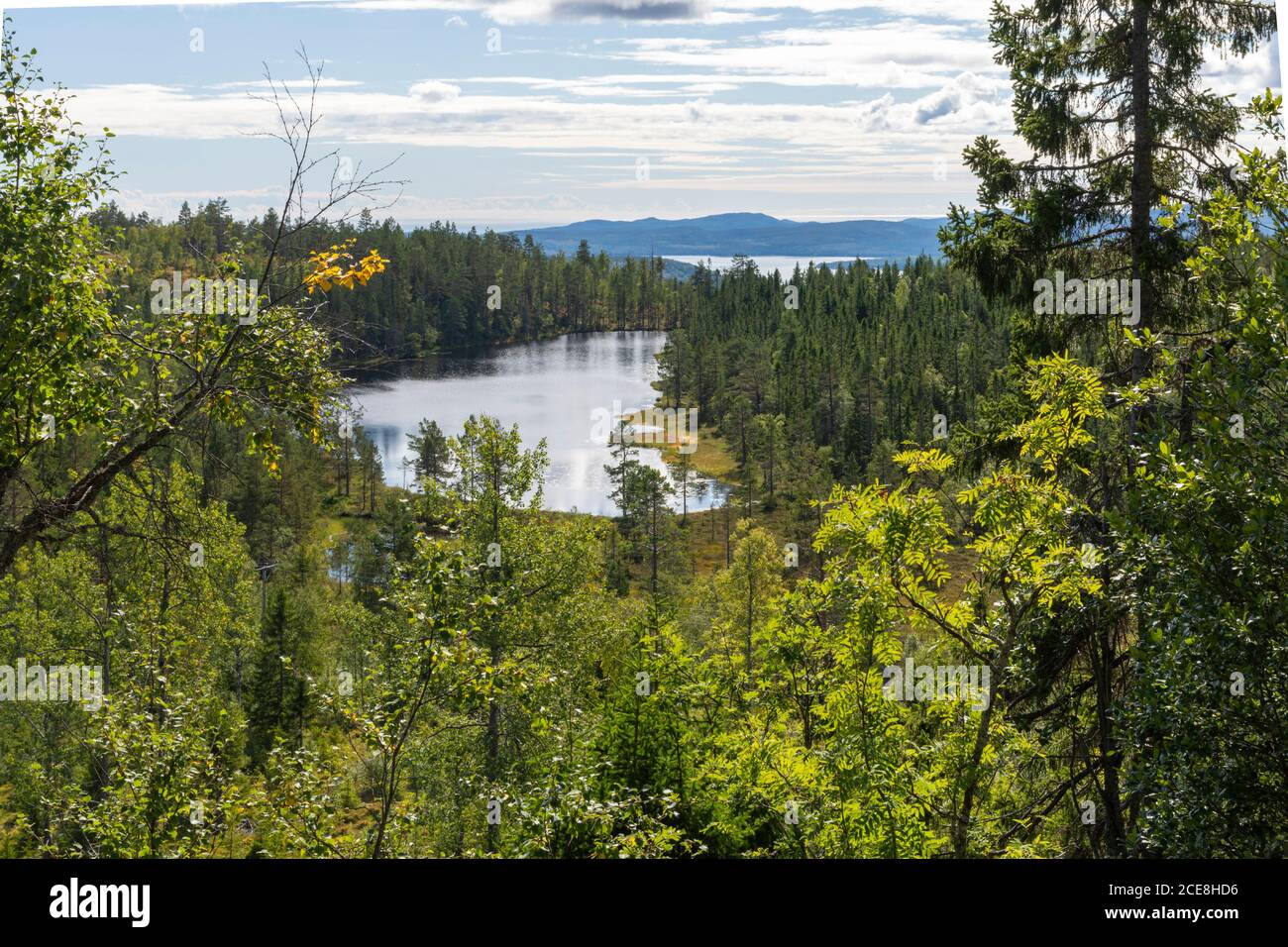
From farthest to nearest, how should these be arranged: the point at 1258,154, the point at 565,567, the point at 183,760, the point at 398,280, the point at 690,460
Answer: the point at 398,280 < the point at 690,460 < the point at 565,567 < the point at 183,760 < the point at 1258,154

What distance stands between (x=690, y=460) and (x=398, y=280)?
65.9 m

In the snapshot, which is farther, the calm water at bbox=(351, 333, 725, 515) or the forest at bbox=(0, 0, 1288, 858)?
the calm water at bbox=(351, 333, 725, 515)

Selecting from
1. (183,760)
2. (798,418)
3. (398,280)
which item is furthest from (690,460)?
(183,760)

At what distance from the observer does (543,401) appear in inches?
3802

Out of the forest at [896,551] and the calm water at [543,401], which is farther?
the calm water at [543,401]

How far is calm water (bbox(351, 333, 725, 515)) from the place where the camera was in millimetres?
78062

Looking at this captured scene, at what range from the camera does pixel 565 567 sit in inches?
936

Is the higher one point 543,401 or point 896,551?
point 896,551

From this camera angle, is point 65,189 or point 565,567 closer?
point 65,189

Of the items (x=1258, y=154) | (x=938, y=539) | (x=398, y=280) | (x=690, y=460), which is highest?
(x=398, y=280)

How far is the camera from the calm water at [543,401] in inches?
3073

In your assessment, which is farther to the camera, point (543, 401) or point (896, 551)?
point (543, 401)
